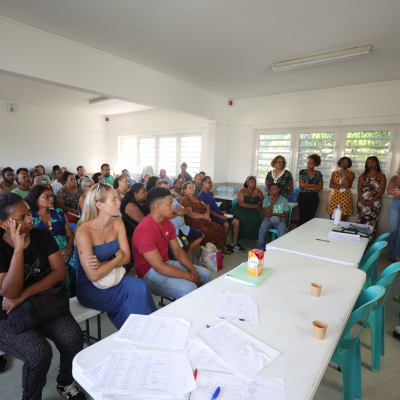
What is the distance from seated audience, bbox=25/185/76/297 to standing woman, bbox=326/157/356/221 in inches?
180

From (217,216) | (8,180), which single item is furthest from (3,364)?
(8,180)

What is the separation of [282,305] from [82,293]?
1.35 m

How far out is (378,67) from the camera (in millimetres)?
4387

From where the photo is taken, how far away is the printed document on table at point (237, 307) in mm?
1365

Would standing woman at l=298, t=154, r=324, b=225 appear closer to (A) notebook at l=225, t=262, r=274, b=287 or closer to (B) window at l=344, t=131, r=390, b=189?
(B) window at l=344, t=131, r=390, b=189

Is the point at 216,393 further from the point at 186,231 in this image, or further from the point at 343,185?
the point at 343,185

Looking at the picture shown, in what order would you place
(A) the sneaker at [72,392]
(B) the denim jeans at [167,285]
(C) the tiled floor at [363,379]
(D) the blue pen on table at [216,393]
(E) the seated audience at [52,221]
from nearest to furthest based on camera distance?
1. (D) the blue pen on table at [216,393]
2. (A) the sneaker at [72,392]
3. (C) the tiled floor at [363,379]
4. (B) the denim jeans at [167,285]
5. (E) the seated audience at [52,221]

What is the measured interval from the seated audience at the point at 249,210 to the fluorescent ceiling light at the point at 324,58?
1.93 metres

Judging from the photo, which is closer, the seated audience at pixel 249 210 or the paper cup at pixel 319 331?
the paper cup at pixel 319 331

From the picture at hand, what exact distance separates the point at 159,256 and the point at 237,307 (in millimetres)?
890

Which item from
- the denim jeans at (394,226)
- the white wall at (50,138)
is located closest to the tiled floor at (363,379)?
the denim jeans at (394,226)

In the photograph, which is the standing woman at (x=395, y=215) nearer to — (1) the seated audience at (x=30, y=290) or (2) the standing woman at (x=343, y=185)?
(2) the standing woman at (x=343, y=185)

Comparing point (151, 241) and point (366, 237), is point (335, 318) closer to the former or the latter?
point (151, 241)

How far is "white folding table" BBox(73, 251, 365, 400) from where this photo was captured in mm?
1023
